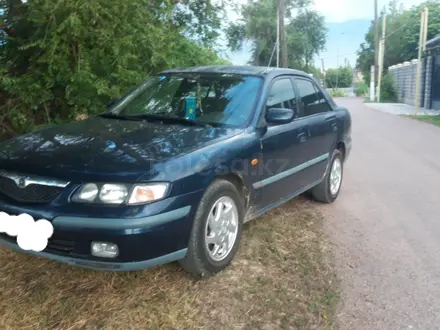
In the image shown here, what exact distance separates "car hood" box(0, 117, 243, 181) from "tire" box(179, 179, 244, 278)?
357mm

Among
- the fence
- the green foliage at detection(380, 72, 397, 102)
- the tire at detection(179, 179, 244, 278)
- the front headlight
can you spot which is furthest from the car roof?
the green foliage at detection(380, 72, 397, 102)

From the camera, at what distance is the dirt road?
10.1 ft

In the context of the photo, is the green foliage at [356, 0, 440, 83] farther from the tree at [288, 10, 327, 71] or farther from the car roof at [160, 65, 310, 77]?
the car roof at [160, 65, 310, 77]

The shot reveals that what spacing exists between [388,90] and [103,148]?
3383cm

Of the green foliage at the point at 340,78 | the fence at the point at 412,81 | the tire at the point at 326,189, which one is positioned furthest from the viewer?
the green foliage at the point at 340,78

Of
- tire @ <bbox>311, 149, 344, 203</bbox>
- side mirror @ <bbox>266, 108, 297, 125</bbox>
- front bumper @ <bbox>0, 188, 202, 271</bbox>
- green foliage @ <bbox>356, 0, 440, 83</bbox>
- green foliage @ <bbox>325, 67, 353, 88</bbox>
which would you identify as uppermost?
green foliage @ <bbox>356, 0, 440, 83</bbox>

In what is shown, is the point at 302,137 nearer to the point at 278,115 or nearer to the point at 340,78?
the point at 278,115

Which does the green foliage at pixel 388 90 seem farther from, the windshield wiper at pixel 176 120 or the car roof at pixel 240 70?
the windshield wiper at pixel 176 120

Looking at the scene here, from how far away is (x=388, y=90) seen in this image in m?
33.6

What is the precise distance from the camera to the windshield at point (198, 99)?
12.6 feet

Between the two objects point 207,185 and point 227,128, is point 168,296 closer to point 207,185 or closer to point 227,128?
point 207,185

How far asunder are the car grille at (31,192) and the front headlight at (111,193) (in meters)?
0.16

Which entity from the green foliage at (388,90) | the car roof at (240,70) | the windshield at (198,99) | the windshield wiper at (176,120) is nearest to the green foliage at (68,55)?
the windshield at (198,99)

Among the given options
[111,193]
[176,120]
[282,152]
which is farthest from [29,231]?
[282,152]
